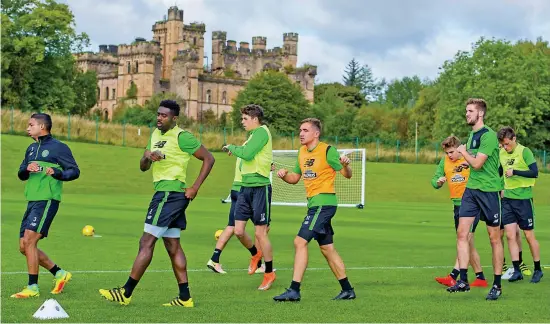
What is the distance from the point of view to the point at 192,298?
11320 mm

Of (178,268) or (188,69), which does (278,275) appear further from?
(188,69)

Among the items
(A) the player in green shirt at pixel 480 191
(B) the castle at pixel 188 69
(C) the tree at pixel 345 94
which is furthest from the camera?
(C) the tree at pixel 345 94

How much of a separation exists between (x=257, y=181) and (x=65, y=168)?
286 centimetres

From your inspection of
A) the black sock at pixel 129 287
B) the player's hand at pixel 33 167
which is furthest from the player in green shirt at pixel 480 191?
the player's hand at pixel 33 167

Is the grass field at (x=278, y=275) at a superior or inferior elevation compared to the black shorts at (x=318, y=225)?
inferior

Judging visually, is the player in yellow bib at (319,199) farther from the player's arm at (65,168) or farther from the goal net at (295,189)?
the goal net at (295,189)

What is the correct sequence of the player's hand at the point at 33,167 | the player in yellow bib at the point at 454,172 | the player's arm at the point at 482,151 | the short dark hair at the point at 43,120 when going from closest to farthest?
the player's hand at the point at 33,167 → the short dark hair at the point at 43,120 → the player's arm at the point at 482,151 → the player in yellow bib at the point at 454,172

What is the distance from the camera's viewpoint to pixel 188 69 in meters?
171

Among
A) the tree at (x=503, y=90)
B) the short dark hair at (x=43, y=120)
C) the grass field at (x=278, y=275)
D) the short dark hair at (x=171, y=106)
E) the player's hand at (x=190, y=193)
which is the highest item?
the tree at (x=503, y=90)

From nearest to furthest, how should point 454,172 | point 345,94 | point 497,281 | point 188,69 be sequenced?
point 497,281 < point 454,172 < point 188,69 < point 345,94

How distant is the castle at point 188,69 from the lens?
171 m

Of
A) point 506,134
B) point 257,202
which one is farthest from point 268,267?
point 506,134

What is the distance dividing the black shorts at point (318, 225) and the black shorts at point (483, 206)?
1.88 metres

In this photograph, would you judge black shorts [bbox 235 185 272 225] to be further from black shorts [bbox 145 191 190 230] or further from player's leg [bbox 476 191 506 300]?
player's leg [bbox 476 191 506 300]
